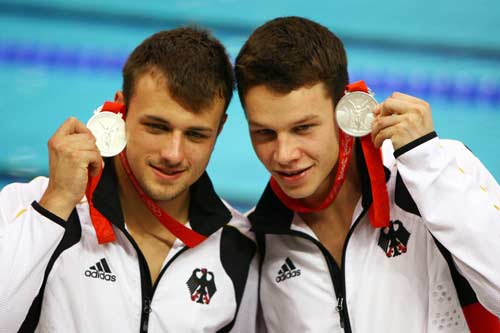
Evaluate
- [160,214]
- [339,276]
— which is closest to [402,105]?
[339,276]

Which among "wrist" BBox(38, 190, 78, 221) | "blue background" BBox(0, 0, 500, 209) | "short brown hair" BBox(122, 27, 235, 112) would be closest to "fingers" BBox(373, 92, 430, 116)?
"short brown hair" BBox(122, 27, 235, 112)

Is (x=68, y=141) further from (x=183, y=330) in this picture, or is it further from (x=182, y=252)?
(x=183, y=330)

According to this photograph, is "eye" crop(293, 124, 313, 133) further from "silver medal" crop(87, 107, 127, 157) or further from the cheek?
"silver medal" crop(87, 107, 127, 157)

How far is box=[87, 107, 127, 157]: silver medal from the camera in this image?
197cm

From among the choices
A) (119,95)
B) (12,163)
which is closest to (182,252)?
→ (119,95)

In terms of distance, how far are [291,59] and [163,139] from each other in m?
0.45

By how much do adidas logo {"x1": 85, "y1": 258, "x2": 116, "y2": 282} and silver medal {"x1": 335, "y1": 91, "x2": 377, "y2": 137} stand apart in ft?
2.66

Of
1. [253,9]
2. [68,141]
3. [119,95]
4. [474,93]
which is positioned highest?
[253,9]

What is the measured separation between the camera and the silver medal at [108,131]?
1966mm

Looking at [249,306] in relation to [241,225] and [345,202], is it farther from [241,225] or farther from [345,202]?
[345,202]

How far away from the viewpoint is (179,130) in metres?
2.02

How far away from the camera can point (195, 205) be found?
2211mm

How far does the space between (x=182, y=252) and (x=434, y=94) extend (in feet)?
9.27

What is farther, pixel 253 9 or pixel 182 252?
pixel 253 9
